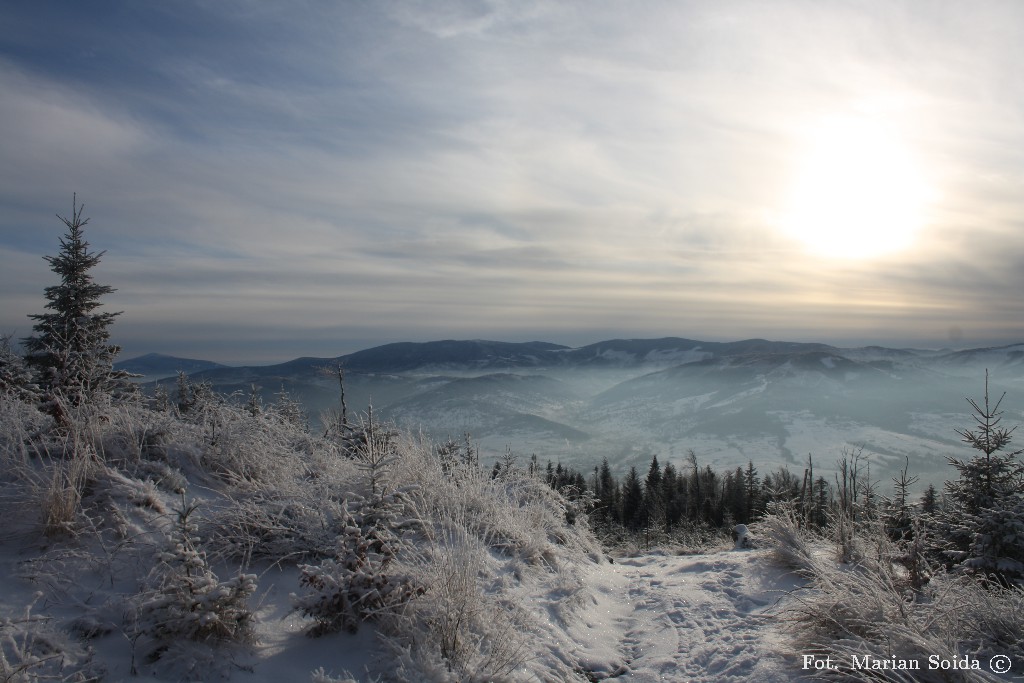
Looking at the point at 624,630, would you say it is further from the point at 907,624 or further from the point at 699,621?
the point at 907,624

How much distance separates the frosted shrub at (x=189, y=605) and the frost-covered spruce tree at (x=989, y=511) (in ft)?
25.0

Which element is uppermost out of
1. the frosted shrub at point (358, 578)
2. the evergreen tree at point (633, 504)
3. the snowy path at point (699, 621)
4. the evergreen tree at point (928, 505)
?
the frosted shrub at point (358, 578)

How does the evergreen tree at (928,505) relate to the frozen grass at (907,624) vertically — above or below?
below

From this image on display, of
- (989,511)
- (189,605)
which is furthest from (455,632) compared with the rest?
(989,511)

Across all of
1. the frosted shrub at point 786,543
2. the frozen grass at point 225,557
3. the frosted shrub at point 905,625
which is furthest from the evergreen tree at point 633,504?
the frozen grass at point 225,557

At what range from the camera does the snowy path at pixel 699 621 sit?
4680 mm

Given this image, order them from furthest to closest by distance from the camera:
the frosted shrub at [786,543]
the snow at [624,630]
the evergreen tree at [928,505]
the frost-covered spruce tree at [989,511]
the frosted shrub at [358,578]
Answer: the evergreen tree at [928,505]
the frosted shrub at [786,543]
the frost-covered spruce tree at [989,511]
the frosted shrub at [358,578]
the snow at [624,630]

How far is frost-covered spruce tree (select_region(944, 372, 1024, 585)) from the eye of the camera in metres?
6.80

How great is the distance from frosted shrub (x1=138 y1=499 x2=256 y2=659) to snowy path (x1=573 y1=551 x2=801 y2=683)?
120 inches

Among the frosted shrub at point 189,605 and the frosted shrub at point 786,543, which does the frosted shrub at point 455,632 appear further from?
the frosted shrub at point 786,543

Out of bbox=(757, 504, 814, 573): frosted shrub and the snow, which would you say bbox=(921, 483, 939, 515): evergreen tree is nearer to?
bbox=(757, 504, 814, 573): frosted shrub

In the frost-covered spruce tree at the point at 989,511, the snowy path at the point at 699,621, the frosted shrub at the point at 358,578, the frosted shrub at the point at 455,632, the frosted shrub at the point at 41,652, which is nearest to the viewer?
the frosted shrub at the point at 41,652

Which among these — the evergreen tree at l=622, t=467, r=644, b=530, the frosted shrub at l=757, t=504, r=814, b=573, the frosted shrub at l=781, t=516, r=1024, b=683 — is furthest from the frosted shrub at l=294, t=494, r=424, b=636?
the evergreen tree at l=622, t=467, r=644, b=530

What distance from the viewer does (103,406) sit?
5910mm
